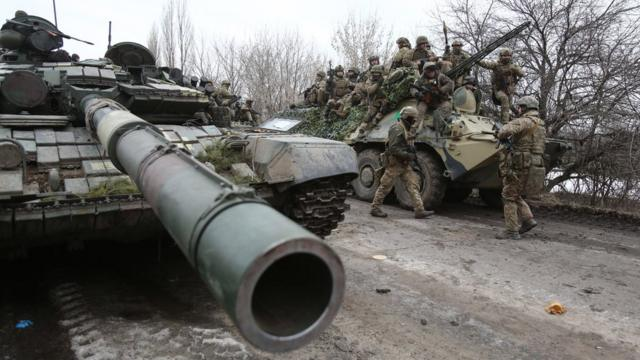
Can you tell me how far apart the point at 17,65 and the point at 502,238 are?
636 centimetres

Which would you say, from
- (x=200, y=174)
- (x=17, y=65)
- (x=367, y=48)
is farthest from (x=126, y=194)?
(x=367, y=48)

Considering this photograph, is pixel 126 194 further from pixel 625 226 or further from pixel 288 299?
pixel 625 226

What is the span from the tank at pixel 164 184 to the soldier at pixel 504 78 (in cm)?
573

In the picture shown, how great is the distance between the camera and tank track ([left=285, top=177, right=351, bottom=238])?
430 cm

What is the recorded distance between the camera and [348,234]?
6762 mm

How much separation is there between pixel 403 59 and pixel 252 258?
9.58 m

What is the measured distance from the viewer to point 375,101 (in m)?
10.1

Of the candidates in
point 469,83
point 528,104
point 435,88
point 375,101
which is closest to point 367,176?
point 375,101

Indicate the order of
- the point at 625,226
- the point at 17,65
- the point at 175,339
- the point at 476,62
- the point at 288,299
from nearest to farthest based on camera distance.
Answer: the point at 288,299 → the point at 175,339 → the point at 17,65 → the point at 625,226 → the point at 476,62

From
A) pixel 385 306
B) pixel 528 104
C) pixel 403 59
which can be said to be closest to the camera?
pixel 385 306

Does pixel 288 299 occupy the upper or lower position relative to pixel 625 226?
upper

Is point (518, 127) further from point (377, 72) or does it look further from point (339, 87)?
point (339, 87)

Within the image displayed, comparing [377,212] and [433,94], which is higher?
[433,94]

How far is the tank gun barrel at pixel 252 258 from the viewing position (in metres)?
→ 1.48
